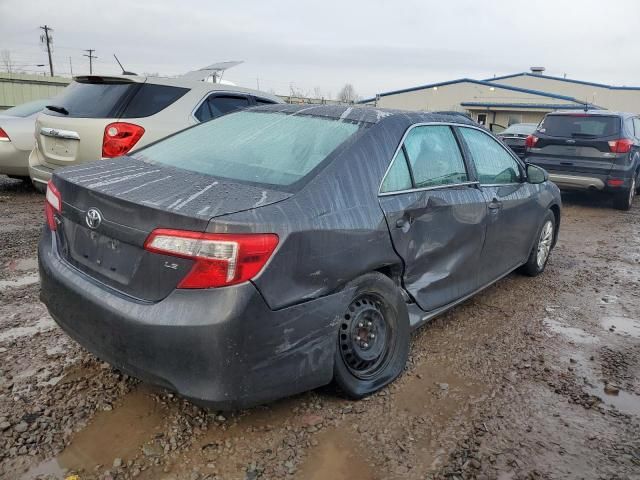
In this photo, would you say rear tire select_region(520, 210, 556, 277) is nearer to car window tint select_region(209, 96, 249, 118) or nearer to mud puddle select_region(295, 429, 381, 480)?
mud puddle select_region(295, 429, 381, 480)

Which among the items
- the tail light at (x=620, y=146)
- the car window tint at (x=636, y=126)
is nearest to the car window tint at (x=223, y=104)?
the tail light at (x=620, y=146)

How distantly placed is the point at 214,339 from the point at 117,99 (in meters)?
4.14

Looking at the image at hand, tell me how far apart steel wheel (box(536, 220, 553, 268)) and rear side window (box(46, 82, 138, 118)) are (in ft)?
14.4

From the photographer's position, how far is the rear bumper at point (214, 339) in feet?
6.85

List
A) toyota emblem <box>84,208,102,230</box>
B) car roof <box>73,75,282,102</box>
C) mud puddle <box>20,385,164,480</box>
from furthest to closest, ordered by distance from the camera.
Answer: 1. car roof <box>73,75,282,102</box>
2. toyota emblem <box>84,208,102,230</box>
3. mud puddle <box>20,385,164,480</box>

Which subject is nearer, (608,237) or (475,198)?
(475,198)

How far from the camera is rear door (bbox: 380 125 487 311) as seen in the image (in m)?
2.91

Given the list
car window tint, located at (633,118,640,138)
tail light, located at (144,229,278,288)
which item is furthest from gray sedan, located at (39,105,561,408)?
car window tint, located at (633,118,640,138)

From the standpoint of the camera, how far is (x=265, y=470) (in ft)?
7.34

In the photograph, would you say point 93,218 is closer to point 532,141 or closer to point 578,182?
point 578,182

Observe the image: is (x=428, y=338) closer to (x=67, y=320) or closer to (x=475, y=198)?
(x=475, y=198)

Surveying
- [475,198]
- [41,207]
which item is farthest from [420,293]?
[41,207]

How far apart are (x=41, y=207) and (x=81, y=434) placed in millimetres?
5320

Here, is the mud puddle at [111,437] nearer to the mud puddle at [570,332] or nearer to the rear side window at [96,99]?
the mud puddle at [570,332]
